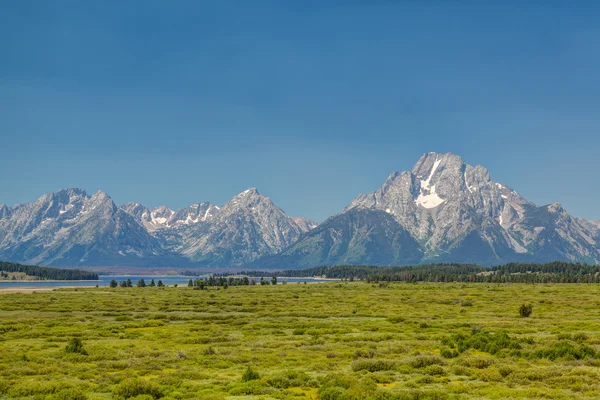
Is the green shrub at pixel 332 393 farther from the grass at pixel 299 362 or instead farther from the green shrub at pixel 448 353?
the green shrub at pixel 448 353

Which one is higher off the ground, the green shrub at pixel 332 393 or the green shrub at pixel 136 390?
the green shrub at pixel 332 393

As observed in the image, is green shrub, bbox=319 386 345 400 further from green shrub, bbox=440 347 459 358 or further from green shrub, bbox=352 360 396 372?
green shrub, bbox=440 347 459 358

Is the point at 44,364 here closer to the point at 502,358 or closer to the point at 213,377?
the point at 213,377

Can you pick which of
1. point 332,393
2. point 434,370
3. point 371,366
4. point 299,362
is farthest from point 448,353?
point 332,393

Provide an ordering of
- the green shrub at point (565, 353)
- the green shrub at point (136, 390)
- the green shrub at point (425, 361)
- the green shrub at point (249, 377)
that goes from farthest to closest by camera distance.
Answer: the green shrub at point (565, 353)
the green shrub at point (425, 361)
the green shrub at point (249, 377)
the green shrub at point (136, 390)

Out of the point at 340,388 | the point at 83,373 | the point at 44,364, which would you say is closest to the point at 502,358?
the point at 340,388

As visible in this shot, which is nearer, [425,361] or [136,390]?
[136,390]

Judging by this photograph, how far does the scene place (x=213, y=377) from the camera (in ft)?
128

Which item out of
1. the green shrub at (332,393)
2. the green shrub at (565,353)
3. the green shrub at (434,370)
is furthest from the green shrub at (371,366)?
the green shrub at (565,353)

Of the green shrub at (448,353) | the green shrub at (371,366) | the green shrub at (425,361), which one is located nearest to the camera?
→ the green shrub at (371,366)

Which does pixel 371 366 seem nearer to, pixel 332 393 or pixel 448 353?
pixel 448 353

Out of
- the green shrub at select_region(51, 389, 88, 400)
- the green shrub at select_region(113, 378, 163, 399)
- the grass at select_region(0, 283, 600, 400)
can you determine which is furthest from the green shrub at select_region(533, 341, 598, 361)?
the green shrub at select_region(51, 389, 88, 400)

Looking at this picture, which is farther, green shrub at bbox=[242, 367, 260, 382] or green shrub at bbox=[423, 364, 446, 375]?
green shrub at bbox=[423, 364, 446, 375]

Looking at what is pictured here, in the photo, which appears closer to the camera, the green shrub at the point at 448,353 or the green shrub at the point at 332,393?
the green shrub at the point at 332,393
